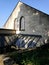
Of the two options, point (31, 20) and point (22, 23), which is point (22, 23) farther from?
point (31, 20)

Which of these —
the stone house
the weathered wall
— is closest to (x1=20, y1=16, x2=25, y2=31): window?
the stone house

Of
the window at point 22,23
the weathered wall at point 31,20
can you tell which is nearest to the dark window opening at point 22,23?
the window at point 22,23

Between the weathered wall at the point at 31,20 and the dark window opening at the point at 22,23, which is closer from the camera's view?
the weathered wall at the point at 31,20

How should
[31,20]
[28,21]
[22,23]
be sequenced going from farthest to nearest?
[22,23] → [28,21] → [31,20]

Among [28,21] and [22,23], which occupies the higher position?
[28,21]

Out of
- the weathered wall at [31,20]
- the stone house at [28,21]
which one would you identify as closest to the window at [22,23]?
the stone house at [28,21]

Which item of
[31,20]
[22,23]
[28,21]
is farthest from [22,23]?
[31,20]

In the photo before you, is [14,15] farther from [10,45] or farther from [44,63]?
[44,63]

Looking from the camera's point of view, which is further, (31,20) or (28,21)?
(28,21)

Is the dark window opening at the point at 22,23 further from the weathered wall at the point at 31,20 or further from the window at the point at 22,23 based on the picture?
the weathered wall at the point at 31,20

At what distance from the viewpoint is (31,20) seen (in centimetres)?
2428

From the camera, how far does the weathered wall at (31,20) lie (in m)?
22.9

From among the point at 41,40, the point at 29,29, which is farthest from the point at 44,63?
the point at 29,29

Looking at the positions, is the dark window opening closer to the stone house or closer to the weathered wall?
the stone house
